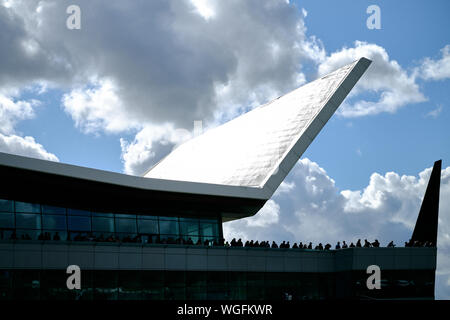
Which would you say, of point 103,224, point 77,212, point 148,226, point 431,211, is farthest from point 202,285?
point 431,211

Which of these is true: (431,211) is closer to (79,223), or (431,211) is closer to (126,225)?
(126,225)

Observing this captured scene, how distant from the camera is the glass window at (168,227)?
39.2 metres

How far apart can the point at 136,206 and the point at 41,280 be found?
29.6 feet

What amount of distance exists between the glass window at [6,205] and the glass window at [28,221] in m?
0.56

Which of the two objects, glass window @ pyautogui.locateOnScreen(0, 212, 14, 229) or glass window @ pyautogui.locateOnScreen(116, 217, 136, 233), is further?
glass window @ pyautogui.locateOnScreen(116, 217, 136, 233)

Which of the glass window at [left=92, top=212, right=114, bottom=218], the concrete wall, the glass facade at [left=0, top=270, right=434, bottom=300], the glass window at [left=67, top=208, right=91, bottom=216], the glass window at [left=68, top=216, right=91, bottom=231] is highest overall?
the glass window at [left=67, top=208, right=91, bottom=216]

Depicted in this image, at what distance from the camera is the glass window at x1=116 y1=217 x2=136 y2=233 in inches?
1501

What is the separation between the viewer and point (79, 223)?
36.8 meters

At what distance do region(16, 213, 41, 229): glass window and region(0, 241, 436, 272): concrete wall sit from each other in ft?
14.9

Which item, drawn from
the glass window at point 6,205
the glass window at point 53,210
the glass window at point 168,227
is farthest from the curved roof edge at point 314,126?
the glass window at point 6,205

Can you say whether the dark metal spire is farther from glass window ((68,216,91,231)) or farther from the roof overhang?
glass window ((68,216,91,231))

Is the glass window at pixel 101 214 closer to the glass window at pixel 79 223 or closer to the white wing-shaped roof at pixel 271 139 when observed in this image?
the glass window at pixel 79 223

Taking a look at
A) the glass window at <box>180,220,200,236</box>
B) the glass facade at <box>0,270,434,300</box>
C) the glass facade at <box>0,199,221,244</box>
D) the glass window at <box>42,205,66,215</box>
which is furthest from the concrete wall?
the glass window at <box>42,205,66,215</box>
